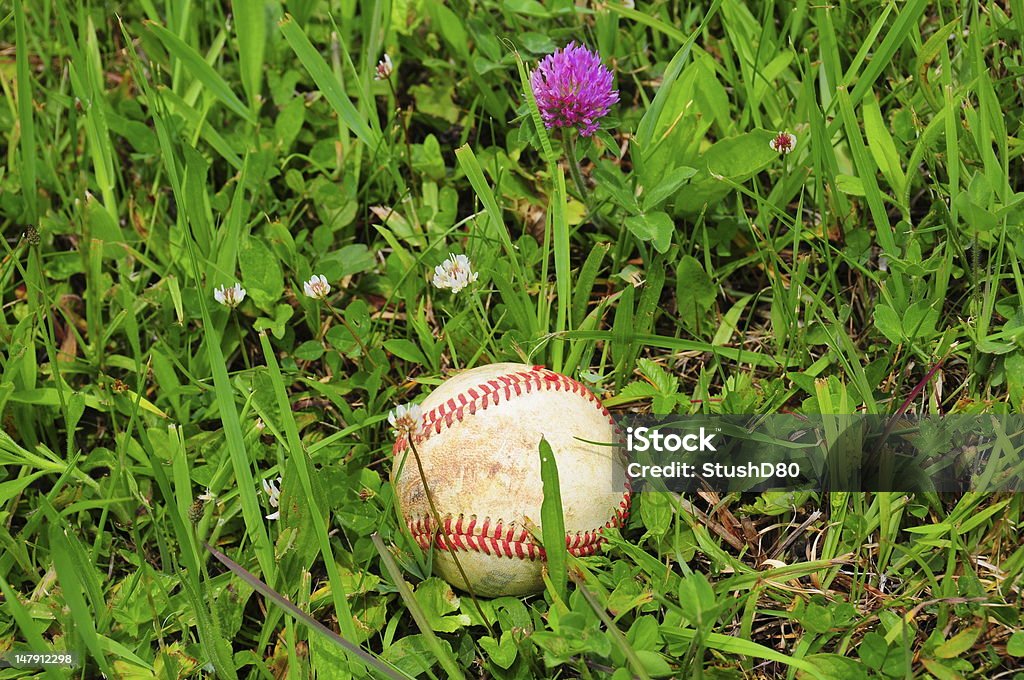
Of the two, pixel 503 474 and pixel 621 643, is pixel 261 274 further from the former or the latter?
pixel 621 643

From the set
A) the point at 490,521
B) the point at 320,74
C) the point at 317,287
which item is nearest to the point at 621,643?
the point at 490,521

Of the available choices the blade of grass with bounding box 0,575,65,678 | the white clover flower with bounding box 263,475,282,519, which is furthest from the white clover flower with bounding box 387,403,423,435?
the blade of grass with bounding box 0,575,65,678

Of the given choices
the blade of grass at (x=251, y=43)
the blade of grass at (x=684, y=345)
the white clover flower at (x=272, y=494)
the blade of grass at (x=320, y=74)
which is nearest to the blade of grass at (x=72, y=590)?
the white clover flower at (x=272, y=494)

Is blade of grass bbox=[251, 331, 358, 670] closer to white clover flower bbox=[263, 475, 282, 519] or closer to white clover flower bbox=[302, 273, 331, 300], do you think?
white clover flower bbox=[263, 475, 282, 519]

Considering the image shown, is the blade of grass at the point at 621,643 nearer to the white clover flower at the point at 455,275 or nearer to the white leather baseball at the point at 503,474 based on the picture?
the white leather baseball at the point at 503,474

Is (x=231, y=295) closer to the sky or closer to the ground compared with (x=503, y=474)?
closer to the sky

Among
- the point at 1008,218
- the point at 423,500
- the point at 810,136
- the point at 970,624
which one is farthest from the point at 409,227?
the point at 970,624
